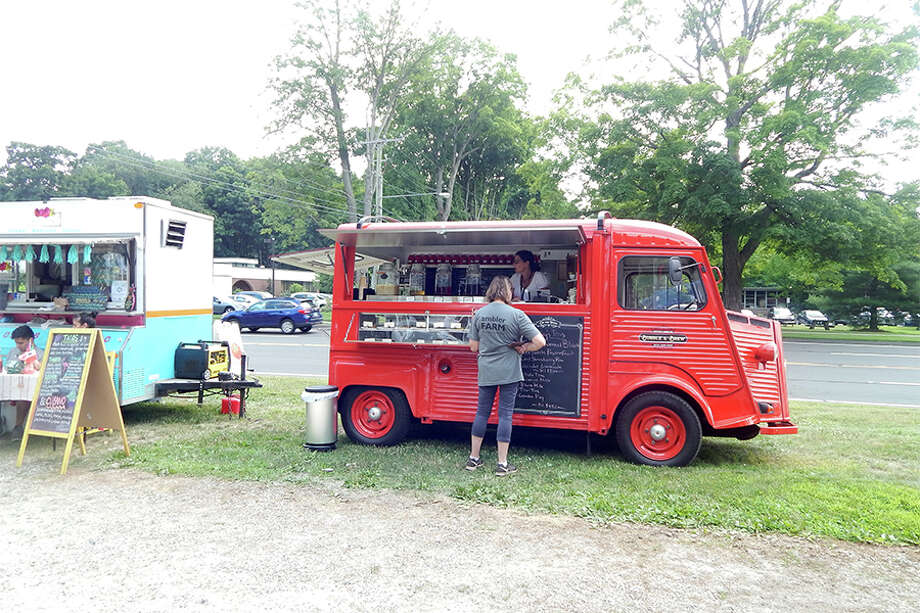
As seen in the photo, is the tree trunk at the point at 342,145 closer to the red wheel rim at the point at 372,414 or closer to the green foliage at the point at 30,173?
the red wheel rim at the point at 372,414

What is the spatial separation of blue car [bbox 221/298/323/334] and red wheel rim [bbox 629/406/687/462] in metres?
20.4

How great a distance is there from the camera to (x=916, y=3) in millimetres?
20641

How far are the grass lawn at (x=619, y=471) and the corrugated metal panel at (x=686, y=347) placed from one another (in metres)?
0.88

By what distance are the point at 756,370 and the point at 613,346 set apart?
1420 mm

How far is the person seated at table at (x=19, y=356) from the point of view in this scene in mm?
7118

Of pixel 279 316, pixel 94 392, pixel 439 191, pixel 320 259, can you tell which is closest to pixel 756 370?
pixel 320 259

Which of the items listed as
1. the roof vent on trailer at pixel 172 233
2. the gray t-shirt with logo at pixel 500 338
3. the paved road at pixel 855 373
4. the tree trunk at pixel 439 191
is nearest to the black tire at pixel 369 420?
the gray t-shirt with logo at pixel 500 338

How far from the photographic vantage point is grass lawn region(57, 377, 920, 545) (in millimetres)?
4746

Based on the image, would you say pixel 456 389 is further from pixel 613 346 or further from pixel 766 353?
pixel 766 353

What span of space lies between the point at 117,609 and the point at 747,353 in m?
5.55

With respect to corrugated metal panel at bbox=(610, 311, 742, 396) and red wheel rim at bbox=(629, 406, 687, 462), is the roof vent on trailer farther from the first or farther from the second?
red wheel rim at bbox=(629, 406, 687, 462)

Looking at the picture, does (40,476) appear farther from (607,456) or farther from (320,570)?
(607,456)

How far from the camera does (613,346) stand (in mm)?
6129

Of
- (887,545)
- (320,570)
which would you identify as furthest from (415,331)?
(887,545)
